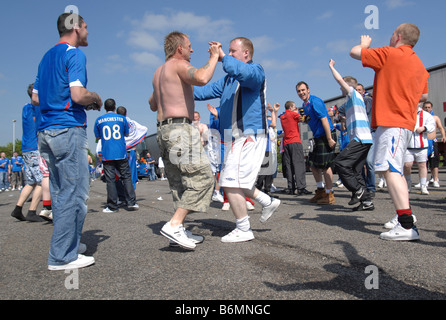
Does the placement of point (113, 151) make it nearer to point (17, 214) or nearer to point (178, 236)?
point (17, 214)

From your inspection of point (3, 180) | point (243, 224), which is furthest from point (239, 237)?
point (3, 180)

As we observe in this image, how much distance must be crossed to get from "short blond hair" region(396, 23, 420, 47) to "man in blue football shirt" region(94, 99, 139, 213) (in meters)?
4.92

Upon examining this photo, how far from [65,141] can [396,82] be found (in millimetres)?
3011

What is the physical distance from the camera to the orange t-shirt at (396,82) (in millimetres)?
3146

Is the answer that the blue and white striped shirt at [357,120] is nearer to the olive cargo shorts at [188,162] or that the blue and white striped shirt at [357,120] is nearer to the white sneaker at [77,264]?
the olive cargo shorts at [188,162]

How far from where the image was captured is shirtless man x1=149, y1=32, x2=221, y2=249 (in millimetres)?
3025

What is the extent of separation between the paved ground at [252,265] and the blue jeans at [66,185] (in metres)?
0.20

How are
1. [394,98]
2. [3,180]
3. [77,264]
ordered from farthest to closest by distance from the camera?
[3,180]
[394,98]
[77,264]

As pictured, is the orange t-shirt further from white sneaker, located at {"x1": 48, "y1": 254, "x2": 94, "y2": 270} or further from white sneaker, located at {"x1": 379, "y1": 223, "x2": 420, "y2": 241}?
white sneaker, located at {"x1": 48, "y1": 254, "x2": 94, "y2": 270}

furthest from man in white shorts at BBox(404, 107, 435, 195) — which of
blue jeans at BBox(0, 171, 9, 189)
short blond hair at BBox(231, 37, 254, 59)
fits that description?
blue jeans at BBox(0, 171, 9, 189)

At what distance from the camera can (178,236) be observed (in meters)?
2.91
